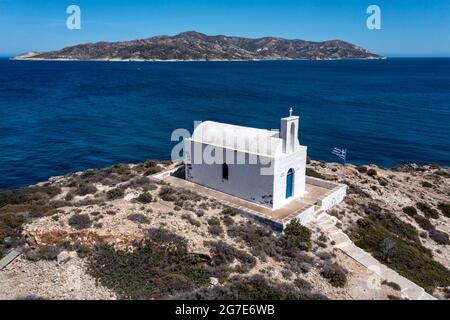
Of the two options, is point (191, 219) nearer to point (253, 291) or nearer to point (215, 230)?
point (215, 230)

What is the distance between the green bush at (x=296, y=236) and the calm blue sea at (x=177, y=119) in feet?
96.4

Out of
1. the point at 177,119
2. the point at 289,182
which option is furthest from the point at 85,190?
the point at 177,119

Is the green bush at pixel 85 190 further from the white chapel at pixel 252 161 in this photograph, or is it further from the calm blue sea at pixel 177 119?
the calm blue sea at pixel 177 119

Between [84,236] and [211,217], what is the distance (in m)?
6.76

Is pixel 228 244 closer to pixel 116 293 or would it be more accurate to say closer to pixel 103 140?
pixel 116 293

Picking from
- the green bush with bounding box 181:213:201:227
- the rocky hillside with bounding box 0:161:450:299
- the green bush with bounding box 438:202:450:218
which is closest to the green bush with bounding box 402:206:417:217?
the rocky hillside with bounding box 0:161:450:299

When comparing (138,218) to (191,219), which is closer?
(138,218)

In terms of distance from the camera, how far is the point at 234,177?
76.6 ft

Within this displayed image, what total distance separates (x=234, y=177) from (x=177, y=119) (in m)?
45.2

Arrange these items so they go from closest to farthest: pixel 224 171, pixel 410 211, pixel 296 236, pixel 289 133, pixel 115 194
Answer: pixel 296 236 → pixel 289 133 → pixel 115 194 → pixel 224 171 → pixel 410 211

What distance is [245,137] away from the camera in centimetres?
2289

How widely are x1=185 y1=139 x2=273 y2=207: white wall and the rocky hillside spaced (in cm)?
190

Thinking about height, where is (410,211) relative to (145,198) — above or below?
below

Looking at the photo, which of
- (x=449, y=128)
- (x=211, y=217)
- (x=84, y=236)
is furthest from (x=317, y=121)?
(x=84, y=236)
